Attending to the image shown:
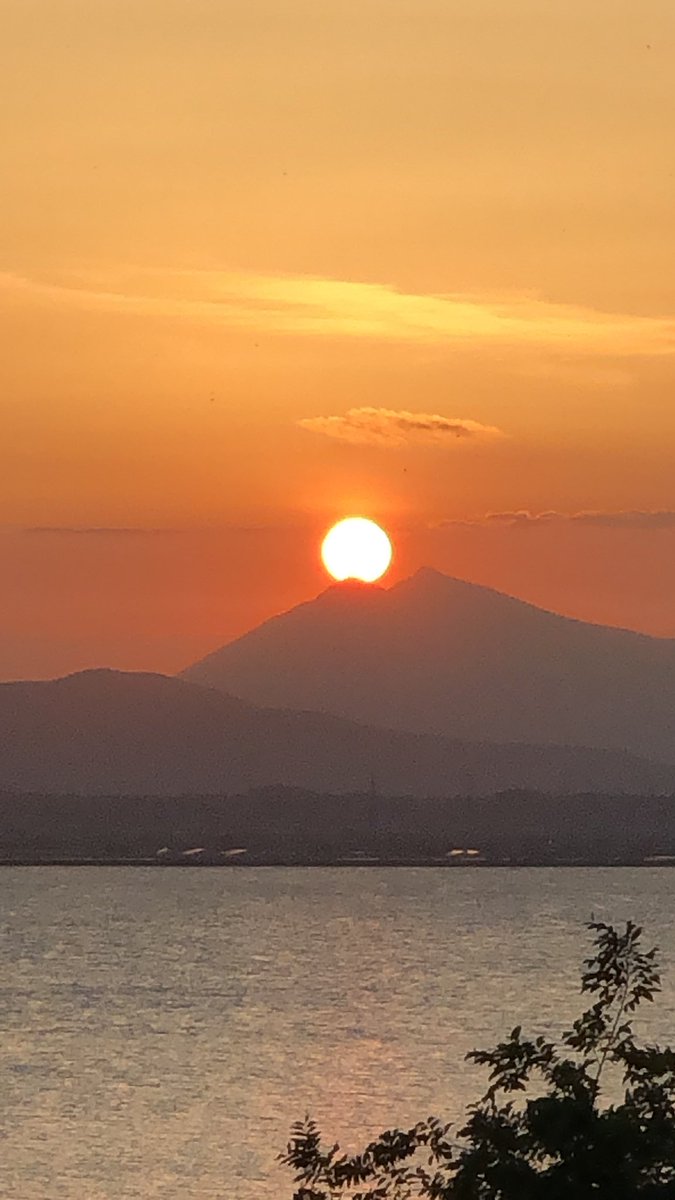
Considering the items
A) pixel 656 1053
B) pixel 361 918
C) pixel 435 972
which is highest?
pixel 361 918

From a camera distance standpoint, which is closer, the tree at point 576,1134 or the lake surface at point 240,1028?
the tree at point 576,1134

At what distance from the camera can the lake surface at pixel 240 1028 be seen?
47625 millimetres

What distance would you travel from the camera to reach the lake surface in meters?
47.6

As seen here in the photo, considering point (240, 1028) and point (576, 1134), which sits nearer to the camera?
point (576, 1134)

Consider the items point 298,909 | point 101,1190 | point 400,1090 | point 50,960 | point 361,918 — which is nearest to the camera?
point 101,1190

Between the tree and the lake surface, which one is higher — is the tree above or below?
below

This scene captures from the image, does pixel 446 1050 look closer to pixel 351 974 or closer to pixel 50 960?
pixel 351 974

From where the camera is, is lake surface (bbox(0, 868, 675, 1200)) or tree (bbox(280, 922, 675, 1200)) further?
lake surface (bbox(0, 868, 675, 1200))

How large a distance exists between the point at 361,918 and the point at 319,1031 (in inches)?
3511

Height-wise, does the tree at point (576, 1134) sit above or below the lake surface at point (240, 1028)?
below

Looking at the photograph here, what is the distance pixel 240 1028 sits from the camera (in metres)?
81.7


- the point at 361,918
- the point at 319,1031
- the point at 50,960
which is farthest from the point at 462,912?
the point at 319,1031

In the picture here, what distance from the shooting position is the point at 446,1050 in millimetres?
71562

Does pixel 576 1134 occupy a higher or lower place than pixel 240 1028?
lower
